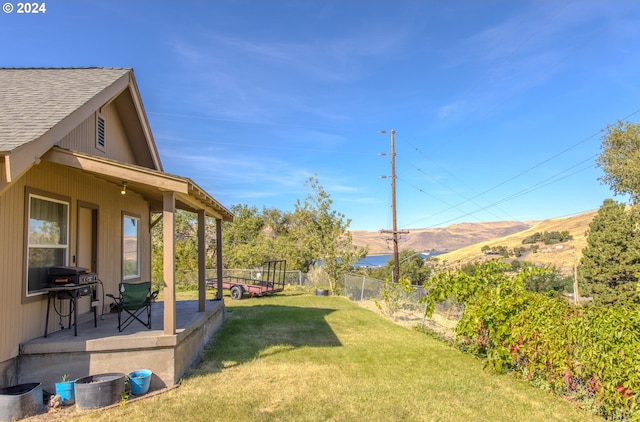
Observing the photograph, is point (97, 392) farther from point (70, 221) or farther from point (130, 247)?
point (130, 247)

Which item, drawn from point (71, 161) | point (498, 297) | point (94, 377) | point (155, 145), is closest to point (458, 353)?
point (498, 297)

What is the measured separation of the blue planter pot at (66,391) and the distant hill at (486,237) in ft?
123

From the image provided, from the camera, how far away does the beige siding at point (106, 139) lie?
6.12 m

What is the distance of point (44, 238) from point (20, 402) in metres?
2.45

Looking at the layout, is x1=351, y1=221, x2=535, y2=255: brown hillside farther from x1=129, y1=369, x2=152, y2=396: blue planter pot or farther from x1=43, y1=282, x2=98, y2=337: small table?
x1=129, y1=369, x2=152, y2=396: blue planter pot

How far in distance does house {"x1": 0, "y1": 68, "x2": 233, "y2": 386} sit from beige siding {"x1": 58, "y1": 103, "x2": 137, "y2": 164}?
2 centimetres

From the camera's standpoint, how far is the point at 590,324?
170 inches

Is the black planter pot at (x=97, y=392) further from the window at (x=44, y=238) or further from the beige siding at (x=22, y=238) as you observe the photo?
the window at (x=44, y=238)

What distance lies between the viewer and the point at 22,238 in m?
5.04

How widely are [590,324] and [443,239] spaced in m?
76.8

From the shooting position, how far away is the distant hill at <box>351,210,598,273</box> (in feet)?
128

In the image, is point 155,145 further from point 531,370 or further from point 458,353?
point 531,370

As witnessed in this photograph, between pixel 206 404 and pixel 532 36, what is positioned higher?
pixel 532 36

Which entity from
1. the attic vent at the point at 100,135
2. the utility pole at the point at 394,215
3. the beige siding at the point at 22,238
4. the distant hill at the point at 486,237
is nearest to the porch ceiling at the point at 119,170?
the beige siding at the point at 22,238
